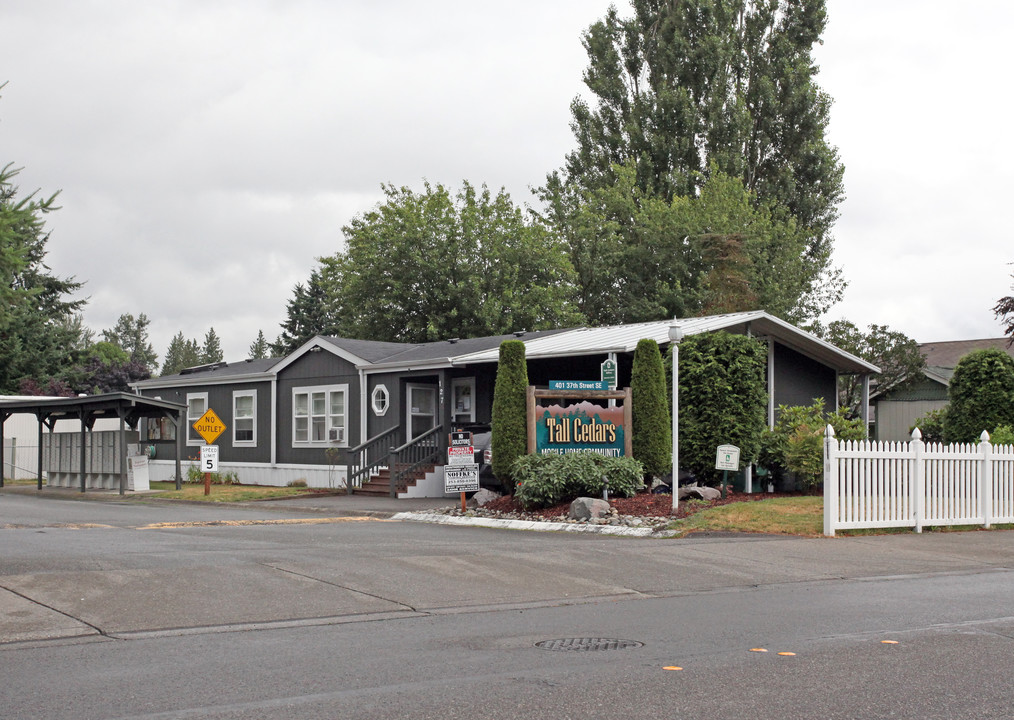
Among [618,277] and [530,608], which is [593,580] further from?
[618,277]

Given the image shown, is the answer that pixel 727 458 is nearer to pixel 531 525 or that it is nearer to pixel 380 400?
pixel 531 525

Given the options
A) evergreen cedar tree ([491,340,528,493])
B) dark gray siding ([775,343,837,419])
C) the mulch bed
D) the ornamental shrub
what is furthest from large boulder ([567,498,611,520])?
dark gray siding ([775,343,837,419])

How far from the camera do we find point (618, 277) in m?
50.0

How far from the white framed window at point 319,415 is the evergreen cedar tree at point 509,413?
30.4 ft

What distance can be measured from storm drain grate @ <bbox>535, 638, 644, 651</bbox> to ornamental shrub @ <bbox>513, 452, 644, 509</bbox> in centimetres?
1086

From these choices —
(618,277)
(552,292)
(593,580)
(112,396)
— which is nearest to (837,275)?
(618,277)

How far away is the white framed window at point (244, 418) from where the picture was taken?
31953 millimetres

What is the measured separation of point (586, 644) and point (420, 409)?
66.2 ft

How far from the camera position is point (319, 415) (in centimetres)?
2988

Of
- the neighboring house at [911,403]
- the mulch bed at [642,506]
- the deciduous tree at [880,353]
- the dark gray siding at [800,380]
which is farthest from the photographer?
the neighboring house at [911,403]

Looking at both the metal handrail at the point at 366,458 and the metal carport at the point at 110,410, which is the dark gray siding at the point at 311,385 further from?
the metal carport at the point at 110,410

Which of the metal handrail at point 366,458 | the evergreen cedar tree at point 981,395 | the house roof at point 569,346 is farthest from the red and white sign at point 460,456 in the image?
the evergreen cedar tree at point 981,395

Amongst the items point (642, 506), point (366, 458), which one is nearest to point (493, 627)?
point (642, 506)

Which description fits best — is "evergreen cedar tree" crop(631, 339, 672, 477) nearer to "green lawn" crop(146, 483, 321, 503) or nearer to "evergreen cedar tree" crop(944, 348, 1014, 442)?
"evergreen cedar tree" crop(944, 348, 1014, 442)
